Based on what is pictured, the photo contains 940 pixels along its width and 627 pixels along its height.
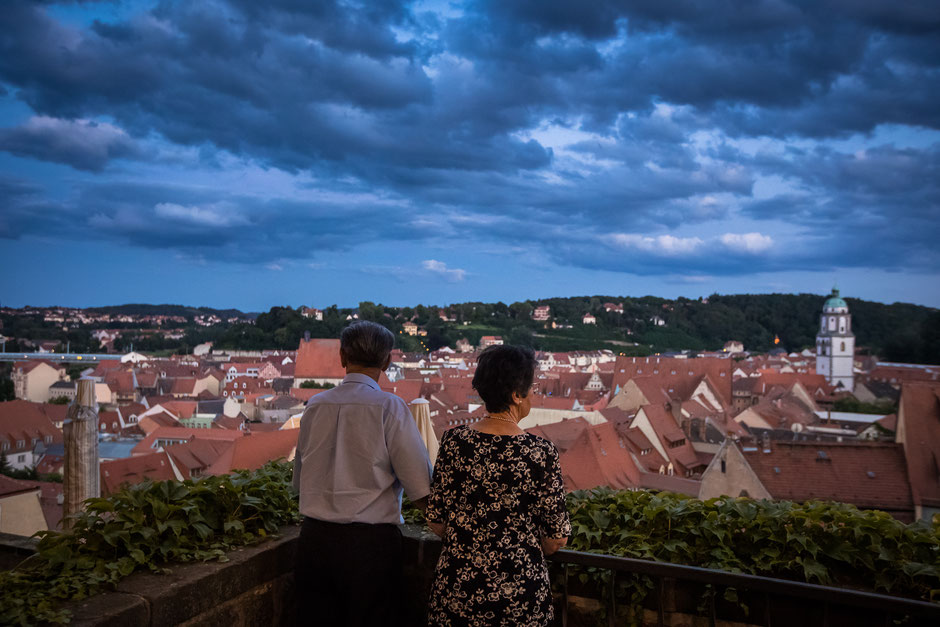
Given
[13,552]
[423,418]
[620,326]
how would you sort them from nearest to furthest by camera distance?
[13,552]
[423,418]
[620,326]

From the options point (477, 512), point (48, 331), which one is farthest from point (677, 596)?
point (48, 331)

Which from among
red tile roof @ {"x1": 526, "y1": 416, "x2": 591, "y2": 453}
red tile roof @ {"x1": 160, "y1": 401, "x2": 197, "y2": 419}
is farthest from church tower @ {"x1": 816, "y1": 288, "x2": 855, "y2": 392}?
red tile roof @ {"x1": 160, "y1": 401, "x2": 197, "y2": 419}

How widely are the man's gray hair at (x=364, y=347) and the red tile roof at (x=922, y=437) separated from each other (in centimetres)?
→ 1747

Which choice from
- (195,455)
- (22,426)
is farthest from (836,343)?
(22,426)

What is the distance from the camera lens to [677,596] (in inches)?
84.7

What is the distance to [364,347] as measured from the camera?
6.84 ft

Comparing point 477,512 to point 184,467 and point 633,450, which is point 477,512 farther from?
point 633,450

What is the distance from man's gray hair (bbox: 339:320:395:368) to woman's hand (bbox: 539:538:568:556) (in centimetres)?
73

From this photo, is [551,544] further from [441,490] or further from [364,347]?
[364,347]

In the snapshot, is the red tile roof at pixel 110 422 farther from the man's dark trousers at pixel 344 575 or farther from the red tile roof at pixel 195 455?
the man's dark trousers at pixel 344 575

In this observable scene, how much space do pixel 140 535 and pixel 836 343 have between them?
5748cm

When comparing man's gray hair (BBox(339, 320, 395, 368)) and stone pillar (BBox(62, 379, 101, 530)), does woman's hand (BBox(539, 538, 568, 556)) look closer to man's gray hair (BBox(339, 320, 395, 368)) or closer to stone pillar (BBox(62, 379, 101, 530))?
man's gray hair (BBox(339, 320, 395, 368))

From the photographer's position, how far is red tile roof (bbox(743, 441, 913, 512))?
1640cm

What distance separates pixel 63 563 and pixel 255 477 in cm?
80
